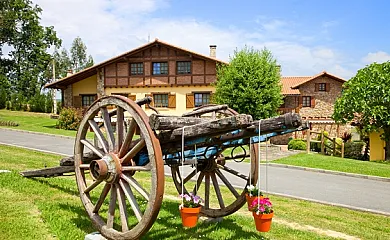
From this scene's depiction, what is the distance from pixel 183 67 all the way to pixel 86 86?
27.3ft

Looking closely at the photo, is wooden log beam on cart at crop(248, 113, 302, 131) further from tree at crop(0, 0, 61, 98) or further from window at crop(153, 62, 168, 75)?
tree at crop(0, 0, 61, 98)

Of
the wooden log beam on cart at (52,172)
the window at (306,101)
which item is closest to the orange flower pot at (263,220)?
the wooden log beam on cart at (52,172)

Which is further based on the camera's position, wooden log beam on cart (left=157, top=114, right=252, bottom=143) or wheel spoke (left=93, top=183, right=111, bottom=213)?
wheel spoke (left=93, top=183, right=111, bottom=213)

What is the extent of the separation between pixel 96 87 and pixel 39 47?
69.0ft

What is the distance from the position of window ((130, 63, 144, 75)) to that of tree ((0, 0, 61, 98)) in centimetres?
2190

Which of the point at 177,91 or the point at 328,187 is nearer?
the point at 328,187

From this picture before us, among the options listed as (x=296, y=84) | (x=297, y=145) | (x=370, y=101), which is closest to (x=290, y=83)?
(x=296, y=84)

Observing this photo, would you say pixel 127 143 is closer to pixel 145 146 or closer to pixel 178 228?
pixel 145 146

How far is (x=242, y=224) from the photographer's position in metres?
6.40

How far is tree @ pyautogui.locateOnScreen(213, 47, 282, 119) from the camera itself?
22688 millimetres

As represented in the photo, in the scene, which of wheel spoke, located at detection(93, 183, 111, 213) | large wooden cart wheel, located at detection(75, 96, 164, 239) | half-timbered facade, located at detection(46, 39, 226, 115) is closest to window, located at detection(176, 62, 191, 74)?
half-timbered facade, located at detection(46, 39, 226, 115)

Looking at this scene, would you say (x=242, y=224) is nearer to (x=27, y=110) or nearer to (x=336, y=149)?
(x=336, y=149)

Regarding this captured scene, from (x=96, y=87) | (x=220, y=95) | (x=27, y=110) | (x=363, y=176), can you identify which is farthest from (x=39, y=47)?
(x=363, y=176)

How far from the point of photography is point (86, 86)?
3066 cm
